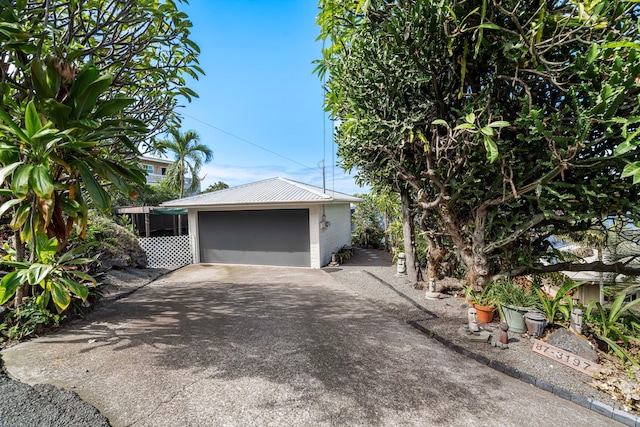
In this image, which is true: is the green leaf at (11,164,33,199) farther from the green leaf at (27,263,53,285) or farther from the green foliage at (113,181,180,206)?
the green foliage at (113,181,180,206)

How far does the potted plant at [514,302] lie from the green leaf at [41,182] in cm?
597

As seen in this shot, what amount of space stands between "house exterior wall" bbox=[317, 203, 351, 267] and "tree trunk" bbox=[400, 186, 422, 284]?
11.4ft

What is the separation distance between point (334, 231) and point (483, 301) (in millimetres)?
7419

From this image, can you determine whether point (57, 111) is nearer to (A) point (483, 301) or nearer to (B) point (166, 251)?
(A) point (483, 301)

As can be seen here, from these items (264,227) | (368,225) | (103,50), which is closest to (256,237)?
(264,227)

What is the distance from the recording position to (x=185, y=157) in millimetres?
19562

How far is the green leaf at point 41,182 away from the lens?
247 centimetres

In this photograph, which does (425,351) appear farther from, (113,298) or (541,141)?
(113,298)

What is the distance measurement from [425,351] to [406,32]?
448 cm

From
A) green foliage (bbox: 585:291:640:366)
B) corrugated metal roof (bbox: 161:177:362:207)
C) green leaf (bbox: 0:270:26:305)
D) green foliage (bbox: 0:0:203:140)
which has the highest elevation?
green foliage (bbox: 0:0:203:140)

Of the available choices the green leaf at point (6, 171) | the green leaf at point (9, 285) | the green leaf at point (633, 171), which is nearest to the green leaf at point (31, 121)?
the green leaf at point (6, 171)

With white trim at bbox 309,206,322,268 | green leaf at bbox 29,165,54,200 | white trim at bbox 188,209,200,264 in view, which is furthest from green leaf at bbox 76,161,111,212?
white trim at bbox 188,209,200,264

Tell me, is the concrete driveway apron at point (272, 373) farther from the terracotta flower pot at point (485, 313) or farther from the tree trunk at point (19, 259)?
the terracotta flower pot at point (485, 313)

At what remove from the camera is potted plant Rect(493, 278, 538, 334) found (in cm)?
411
